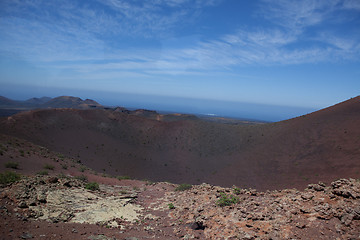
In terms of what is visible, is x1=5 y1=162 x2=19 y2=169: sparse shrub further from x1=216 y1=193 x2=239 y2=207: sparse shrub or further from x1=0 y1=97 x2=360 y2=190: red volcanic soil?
x1=216 y1=193 x2=239 y2=207: sparse shrub

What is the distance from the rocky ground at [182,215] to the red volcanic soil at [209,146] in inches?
432

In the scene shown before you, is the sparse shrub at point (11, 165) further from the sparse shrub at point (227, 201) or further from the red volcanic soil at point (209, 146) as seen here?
the sparse shrub at point (227, 201)

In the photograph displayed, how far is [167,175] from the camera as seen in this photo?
66.1 feet

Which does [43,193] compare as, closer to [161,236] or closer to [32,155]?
[161,236]

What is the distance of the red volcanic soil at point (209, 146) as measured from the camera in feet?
59.8

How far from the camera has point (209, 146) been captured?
88.9 ft

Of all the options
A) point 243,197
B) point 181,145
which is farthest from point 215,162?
point 243,197

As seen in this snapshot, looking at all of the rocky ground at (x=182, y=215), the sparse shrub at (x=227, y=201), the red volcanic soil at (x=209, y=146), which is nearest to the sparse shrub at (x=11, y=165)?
the rocky ground at (x=182, y=215)

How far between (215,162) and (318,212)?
18166mm

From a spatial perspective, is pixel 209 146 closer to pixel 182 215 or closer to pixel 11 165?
pixel 182 215

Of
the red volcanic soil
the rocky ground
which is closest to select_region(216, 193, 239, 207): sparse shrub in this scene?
the rocky ground

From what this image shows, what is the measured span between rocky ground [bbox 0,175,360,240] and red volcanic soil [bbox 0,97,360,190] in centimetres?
1098

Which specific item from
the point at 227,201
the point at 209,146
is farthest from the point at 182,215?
the point at 209,146

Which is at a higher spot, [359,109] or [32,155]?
[359,109]
